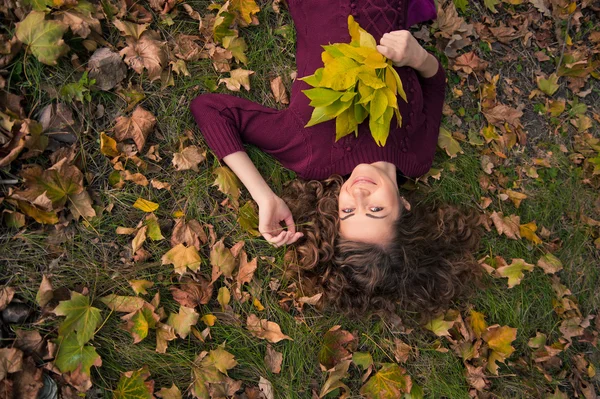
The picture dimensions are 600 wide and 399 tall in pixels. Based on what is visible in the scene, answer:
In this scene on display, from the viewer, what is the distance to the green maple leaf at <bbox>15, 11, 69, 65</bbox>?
2285 millimetres

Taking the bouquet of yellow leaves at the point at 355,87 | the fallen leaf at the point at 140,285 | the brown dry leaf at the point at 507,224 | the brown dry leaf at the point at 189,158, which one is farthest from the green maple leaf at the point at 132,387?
the brown dry leaf at the point at 507,224

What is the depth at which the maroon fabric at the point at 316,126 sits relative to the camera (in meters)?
2.61

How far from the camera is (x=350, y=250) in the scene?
248 centimetres

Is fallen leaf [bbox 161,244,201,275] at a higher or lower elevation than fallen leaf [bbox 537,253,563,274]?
higher

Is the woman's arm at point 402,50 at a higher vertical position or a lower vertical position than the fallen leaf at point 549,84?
higher

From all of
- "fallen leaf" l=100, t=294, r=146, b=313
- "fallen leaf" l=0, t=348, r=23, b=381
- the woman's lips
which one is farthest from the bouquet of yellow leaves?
"fallen leaf" l=0, t=348, r=23, b=381

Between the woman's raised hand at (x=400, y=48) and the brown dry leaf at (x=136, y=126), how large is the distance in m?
1.42

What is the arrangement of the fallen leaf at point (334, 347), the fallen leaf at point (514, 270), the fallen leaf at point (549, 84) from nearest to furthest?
1. the fallen leaf at point (334, 347)
2. the fallen leaf at point (514, 270)
3. the fallen leaf at point (549, 84)

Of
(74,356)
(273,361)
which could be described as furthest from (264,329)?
(74,356)

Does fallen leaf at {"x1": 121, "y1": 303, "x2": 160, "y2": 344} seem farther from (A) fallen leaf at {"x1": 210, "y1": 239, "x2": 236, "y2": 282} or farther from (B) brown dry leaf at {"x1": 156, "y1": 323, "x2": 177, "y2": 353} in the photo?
(A) fallen leaf at {"x1": 210, "y1": 239, "x2": 236, "y2": 282}

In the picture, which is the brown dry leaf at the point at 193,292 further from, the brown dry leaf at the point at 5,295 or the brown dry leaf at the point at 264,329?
the brown dry leaf at the point at 5,295

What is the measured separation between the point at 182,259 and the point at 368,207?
112cm

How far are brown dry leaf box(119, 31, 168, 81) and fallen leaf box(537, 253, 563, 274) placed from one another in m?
3.00

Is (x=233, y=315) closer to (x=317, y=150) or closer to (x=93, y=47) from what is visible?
(x=317, y=150)
